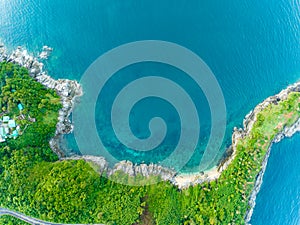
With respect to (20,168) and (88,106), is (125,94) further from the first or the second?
(20,168)

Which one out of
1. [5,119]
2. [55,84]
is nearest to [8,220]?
[5,119]

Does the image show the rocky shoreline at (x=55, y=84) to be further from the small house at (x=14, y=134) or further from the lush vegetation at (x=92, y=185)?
the small house at (x=14, y=134)

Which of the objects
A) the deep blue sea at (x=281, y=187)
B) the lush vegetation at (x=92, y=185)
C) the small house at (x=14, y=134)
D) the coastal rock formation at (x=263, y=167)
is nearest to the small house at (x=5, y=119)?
the lush vegetation at (x=92, y=185)

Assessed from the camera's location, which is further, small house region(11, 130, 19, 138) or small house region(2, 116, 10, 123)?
small house region(2, 116, 10, 123)

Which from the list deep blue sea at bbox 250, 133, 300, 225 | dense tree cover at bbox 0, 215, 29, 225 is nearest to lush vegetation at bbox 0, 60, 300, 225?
dense tree cover at bbox 0, 215, 29, 225

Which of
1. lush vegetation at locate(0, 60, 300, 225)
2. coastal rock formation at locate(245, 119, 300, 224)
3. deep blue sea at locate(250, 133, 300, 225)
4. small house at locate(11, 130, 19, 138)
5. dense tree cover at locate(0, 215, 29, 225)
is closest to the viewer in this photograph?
lush vegetation at locate(0, 60, 300, 225)

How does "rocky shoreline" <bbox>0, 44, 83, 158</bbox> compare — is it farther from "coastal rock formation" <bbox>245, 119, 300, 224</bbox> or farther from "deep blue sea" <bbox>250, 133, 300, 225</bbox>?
"deep blue sea" <bbox>250, 133, 300, 225</bbox>

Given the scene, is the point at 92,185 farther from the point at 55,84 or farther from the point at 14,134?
the point at 55,84

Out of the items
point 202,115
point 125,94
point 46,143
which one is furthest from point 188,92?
point 46,143
